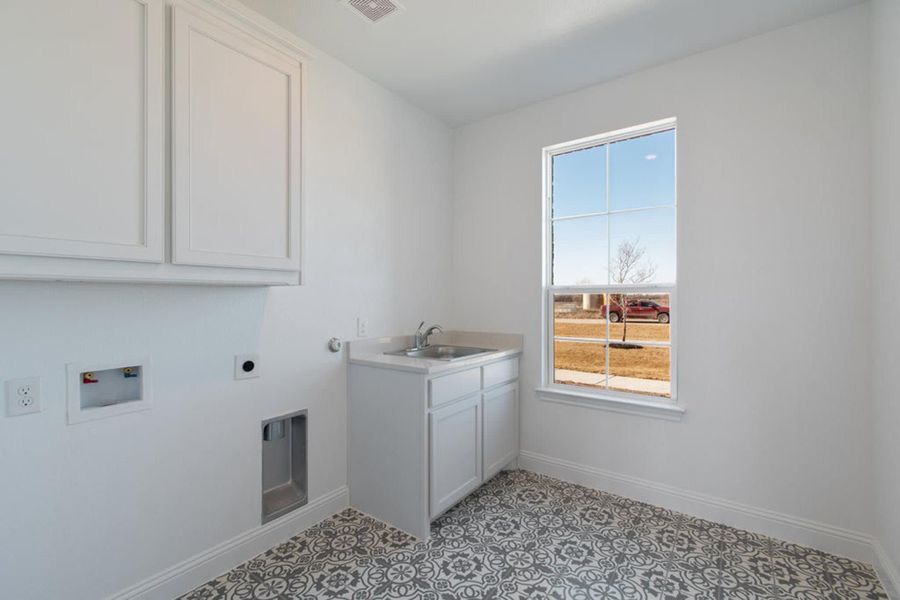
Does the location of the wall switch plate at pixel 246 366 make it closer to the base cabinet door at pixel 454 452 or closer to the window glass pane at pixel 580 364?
the base cabinet door at pixel 454 452

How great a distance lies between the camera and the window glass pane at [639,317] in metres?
2.63

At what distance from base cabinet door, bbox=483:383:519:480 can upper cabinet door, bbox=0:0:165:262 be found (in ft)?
6.76

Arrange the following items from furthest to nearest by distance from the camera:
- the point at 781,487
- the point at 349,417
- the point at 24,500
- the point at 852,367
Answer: the point at 349,417 → the point at 781,487 → the point at 852,367 → the point at 24,500

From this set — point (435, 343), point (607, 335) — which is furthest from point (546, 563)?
point (435, 343)

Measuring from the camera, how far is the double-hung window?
2637 millimetres

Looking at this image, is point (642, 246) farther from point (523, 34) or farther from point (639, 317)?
point (523, 34)

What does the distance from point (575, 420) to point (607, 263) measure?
1.12 metres

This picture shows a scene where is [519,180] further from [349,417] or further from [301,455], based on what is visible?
[301,455]

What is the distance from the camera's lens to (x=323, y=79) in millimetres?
2459

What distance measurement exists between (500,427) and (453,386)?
0.71 meters

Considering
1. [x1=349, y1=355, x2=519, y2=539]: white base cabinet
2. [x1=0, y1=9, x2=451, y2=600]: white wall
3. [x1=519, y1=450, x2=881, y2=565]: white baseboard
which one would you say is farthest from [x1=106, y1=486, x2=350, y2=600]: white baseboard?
[x1=519, y1=450, x2=881, y2=565]: white baseboard

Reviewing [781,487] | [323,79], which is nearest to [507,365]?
[781,487]

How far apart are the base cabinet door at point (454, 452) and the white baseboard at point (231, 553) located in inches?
26.5

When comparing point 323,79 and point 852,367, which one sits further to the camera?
point 323,79
